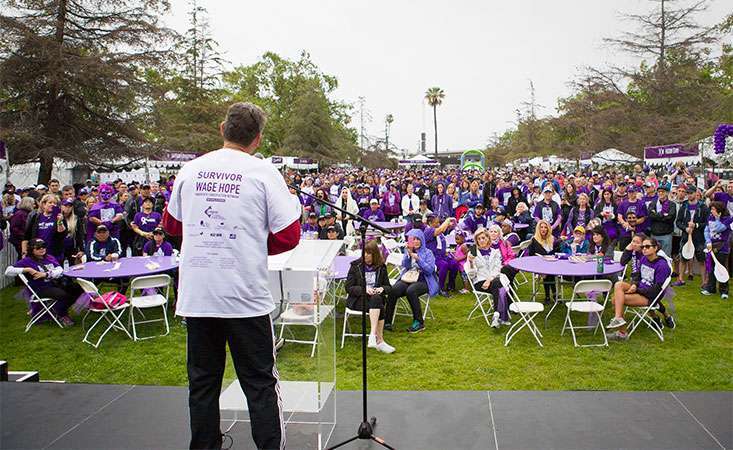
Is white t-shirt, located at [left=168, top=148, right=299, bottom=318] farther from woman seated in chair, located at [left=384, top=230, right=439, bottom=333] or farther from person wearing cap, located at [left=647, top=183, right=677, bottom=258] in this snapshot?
person wearing cap, located at [left=647, top=183, right=677, bottom=258]

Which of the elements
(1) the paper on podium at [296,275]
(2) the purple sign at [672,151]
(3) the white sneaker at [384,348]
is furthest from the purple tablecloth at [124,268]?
(2) the purple sign at [672,151]

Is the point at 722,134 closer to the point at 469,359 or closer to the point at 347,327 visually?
the point at 469,359

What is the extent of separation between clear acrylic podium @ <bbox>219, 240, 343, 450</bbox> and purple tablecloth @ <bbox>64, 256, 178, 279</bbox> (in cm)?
408

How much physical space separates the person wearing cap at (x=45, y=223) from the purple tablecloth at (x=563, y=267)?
6789 millimetres

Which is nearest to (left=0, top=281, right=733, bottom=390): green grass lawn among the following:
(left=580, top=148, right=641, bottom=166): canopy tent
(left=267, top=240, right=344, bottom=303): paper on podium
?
(left=267, top=240, right=344, bottom=303): paper on podium

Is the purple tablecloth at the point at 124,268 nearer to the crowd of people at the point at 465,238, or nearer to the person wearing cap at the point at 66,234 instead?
the crowd of people at the point at 465,238

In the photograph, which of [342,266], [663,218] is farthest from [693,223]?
[342,266]

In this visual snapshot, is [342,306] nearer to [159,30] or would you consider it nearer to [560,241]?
[560,241]

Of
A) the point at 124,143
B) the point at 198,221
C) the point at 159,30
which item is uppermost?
the point at 159,30

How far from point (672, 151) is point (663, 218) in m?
16.7

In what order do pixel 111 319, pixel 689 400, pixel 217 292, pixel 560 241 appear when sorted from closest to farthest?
pixel 217 292
pixel 689 400
pixel 111 319
pixel 560 241

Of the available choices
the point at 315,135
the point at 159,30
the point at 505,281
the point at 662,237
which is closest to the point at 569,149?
the point at 315,135

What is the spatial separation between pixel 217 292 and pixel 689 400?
3488mm

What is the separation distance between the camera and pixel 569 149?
39.3 metres
